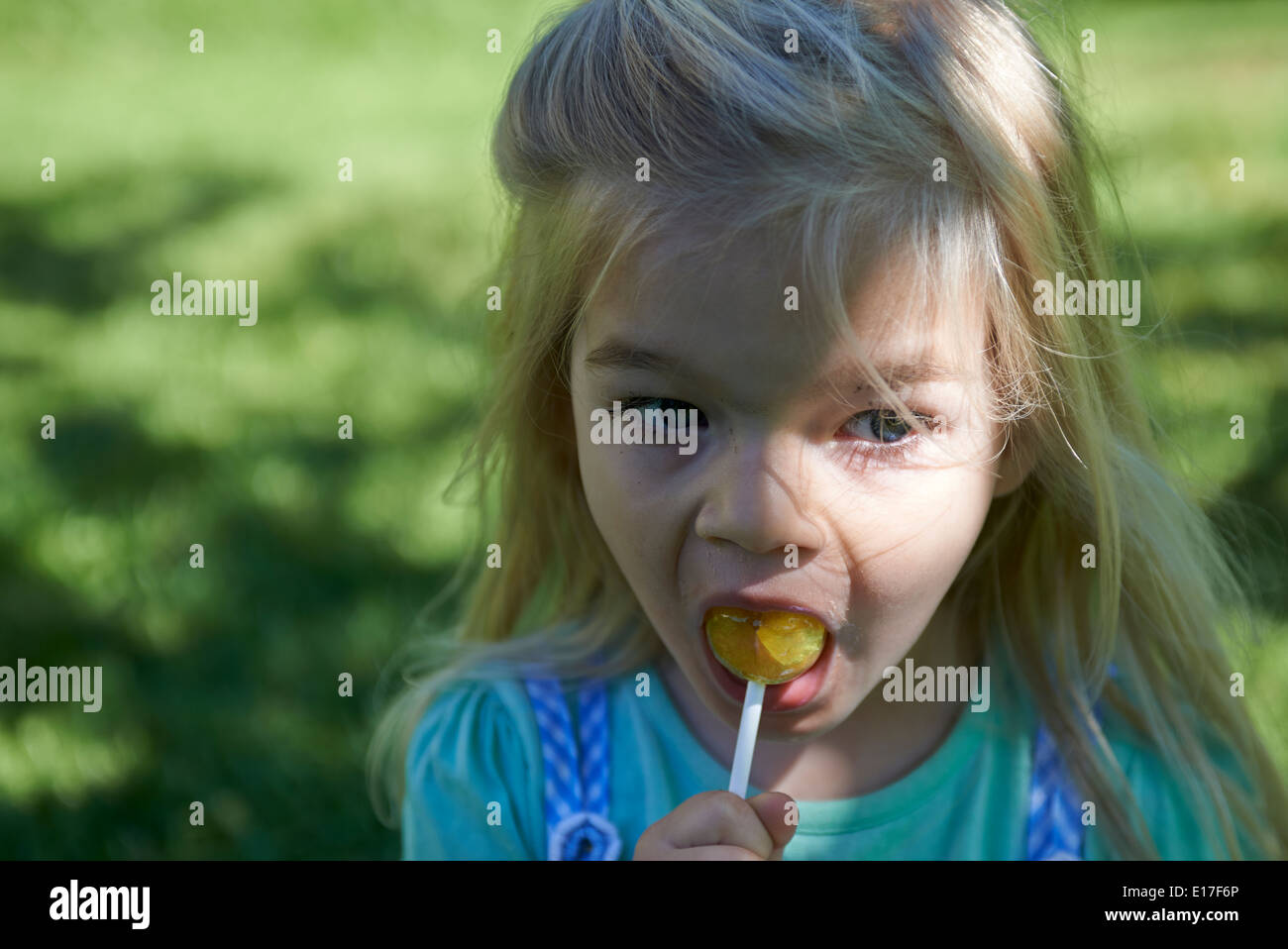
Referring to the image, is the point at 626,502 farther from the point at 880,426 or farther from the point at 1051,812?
the point at 1051,812

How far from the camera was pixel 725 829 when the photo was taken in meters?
1.38

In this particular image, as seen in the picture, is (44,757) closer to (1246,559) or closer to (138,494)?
(138,494)

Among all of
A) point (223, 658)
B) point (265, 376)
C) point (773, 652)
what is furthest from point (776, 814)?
point (265, 376)

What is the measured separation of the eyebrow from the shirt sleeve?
0.57 metres

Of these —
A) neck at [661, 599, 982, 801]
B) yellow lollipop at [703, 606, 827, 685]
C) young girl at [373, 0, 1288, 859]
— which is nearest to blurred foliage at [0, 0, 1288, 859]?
young girl at [373, 0, 1288, 859]

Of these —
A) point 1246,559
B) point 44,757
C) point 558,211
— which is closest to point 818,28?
point 558,211

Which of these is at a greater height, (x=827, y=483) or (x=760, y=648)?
(x=827, y=483)

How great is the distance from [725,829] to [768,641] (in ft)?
0.73

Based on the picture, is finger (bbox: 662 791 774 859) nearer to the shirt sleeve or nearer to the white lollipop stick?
the white lollipop stick

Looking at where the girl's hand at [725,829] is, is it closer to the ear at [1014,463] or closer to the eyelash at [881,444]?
the eyelash at [881,444]

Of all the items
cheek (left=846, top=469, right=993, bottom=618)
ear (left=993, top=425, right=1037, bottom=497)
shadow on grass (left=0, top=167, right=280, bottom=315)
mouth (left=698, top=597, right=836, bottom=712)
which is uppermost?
shadow on grass (left=0, top=167, right=280, bottom=315)

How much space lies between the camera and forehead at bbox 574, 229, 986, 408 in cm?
136

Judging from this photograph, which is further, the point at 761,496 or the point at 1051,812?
the point at 1051,812
